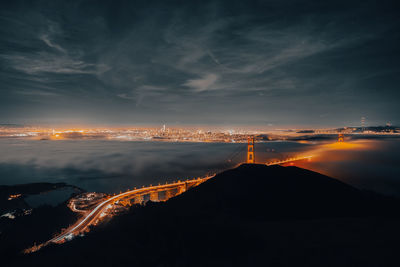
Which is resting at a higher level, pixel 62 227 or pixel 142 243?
pixel 142 243

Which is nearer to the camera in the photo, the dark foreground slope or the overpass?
the dark foreground slope

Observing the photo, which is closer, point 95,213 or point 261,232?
point 261,232

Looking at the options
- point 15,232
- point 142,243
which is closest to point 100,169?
point 15,232

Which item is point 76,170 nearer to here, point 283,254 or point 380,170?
point 283,254

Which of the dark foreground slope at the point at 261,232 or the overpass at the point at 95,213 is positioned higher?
the dark foreground slope at the point at 261,232

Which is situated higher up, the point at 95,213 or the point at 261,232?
the point at 261,232

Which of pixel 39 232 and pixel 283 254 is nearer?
pixel 283 254

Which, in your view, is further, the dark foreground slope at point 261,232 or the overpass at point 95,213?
the overpass at point 95,213

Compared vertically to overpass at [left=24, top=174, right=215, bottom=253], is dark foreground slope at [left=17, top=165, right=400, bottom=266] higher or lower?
higher
